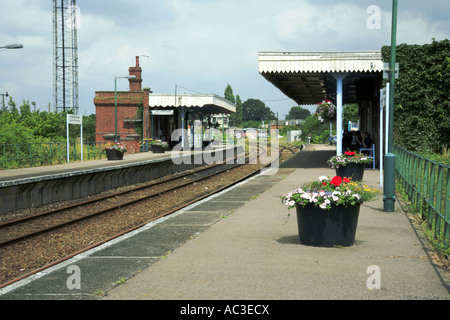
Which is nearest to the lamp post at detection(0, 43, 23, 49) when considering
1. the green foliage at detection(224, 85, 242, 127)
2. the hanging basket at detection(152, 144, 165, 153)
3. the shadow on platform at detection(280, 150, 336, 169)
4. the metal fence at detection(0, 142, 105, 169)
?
the metal fence at detection(0, 142, 105, 169)

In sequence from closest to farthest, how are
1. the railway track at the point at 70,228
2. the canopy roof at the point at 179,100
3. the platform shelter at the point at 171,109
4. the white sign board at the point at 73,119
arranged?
the railway track at the point at 70,228 < the white sign board at the point at 73,119 < the canopy roof at the point at 179,100 < the platform shelter at the point at 171,109

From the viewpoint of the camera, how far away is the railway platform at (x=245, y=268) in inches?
217

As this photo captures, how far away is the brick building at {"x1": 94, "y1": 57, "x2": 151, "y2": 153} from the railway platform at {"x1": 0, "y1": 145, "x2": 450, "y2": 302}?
1340 inches

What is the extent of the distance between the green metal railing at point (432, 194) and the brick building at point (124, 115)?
33.3m

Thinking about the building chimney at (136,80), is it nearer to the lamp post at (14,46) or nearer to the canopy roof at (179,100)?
the canopy roof at (179,100)

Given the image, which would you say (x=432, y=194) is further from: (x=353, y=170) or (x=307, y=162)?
(x=307, y=162)

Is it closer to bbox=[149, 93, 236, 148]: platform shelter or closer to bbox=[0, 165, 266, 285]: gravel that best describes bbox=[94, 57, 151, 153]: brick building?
bbox=[149, 93, 236, 148]: platform shelter

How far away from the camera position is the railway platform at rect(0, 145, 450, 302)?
5508 millimetres

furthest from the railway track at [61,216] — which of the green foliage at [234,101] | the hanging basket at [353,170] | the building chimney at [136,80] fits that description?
the green foliage at [234,101]

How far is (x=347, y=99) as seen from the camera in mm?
38406

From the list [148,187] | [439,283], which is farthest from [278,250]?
[148,187]

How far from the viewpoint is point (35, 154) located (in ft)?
89.0

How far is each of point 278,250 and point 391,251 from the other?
1539 mm

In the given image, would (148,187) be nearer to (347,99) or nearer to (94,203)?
(94,203)
